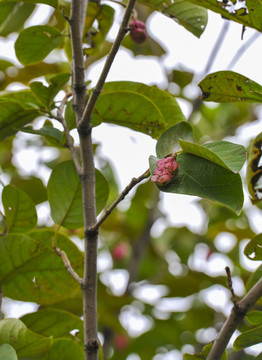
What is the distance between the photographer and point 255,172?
28.5 inches

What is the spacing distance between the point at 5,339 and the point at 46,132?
0.33 m

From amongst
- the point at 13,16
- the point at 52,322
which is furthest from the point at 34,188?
the point at 52,322

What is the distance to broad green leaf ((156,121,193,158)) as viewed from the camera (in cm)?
68

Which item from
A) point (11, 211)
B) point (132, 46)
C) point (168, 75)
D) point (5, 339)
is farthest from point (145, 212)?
point (5, 339)

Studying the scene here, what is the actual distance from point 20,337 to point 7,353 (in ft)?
0.23

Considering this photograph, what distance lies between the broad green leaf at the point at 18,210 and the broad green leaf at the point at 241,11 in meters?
0.43

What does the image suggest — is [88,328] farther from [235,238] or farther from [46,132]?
[235,238]

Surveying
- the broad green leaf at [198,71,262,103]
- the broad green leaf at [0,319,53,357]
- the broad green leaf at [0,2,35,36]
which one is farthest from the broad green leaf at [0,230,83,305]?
the broad green leaf at [0,2,35,36]

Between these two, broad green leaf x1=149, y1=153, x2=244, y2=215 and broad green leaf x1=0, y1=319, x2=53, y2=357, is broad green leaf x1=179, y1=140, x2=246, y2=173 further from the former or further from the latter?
broad green leaf x1=0, y1=319, x2=53, y2=357

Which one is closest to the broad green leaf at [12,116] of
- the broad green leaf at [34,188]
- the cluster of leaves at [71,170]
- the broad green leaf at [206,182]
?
the cluster of leaves at [71,170]

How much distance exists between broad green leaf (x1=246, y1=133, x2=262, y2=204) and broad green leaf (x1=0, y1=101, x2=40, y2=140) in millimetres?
381

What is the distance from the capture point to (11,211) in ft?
3.00

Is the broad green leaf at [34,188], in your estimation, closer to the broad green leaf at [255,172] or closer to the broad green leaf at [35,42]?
the broad green leaf at [35,42]

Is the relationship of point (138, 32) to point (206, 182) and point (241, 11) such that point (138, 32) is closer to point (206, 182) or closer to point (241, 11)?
point (241, 11)
